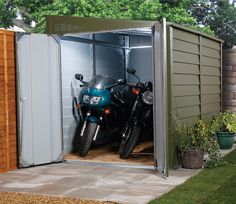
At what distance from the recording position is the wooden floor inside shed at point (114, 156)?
6.83 metres

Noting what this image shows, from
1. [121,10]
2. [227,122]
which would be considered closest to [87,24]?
[227,122]

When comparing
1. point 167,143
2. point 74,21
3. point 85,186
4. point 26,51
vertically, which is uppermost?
point 74,21

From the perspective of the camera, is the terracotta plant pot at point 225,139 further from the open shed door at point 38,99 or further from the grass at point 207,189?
the open shed door at point 38,99

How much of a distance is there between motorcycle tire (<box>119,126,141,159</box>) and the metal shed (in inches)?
29.1

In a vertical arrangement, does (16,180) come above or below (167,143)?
below

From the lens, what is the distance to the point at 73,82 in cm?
762

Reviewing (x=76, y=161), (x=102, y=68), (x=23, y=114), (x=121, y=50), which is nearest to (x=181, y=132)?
(x=76, y=161)

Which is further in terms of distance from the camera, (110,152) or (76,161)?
(110,152)

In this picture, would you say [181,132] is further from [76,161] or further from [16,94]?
[16,94]

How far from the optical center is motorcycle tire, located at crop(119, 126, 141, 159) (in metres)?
6.91

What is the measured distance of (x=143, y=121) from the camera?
273 inches

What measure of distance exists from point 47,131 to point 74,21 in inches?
61.8

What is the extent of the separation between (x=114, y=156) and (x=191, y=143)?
1.43m

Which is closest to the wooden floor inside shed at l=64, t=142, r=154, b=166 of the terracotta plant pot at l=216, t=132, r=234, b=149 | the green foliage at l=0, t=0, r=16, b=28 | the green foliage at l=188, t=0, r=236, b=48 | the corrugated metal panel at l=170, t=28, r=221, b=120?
the corrugated metal panel at l=170, t=28, r=221, b=120
